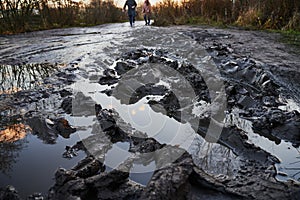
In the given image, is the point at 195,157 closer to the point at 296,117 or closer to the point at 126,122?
the point at 126,122

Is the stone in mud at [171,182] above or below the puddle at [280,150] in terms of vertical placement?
above

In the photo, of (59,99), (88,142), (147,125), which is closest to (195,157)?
(147,125)

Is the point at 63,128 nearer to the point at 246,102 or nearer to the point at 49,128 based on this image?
the point at 49,128

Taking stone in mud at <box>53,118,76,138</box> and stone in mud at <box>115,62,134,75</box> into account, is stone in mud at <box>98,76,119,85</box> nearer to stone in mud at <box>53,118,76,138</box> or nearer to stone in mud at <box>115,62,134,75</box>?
stone in mud at <box>115,62,134,75</box>

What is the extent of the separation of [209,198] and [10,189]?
1.32 meters

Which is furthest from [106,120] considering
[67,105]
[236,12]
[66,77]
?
[236,12]

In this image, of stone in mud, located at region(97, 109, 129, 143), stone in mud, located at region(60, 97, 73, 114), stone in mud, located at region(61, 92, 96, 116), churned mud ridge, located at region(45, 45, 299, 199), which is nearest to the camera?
churned mud ridge, located at region(45, 45, 299, 199)

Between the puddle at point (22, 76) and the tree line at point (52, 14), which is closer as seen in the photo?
the puddle at point (22, 76)

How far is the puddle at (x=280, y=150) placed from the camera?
220cm

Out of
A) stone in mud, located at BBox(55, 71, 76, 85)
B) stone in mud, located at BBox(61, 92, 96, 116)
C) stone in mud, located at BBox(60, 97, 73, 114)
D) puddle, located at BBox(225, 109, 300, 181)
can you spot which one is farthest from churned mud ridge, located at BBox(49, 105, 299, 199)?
stone in mud, located at BBox(55, 71, 76, 85)

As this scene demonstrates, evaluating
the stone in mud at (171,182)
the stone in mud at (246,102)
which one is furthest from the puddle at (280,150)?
the stone in mud at (171,182)

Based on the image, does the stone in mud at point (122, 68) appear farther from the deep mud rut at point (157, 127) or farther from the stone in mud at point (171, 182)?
the stone in mud at point (171, 182)

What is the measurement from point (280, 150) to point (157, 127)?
121 cm

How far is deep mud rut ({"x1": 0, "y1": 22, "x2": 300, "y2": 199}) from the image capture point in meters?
1.92
